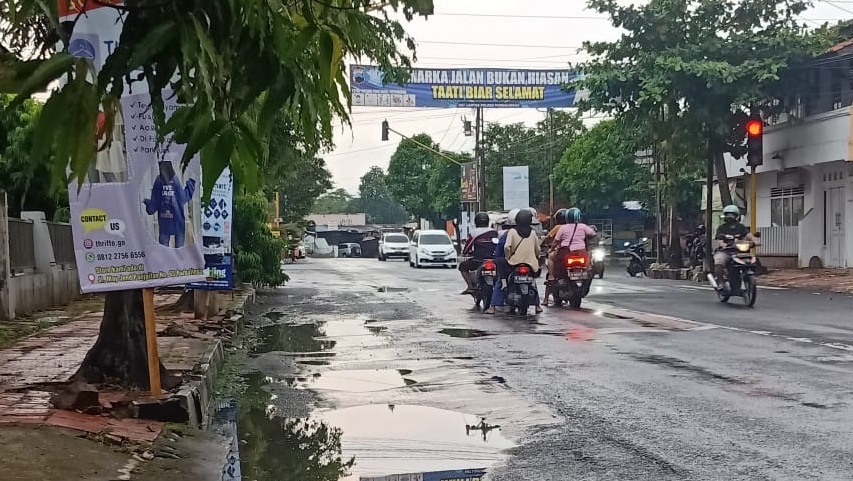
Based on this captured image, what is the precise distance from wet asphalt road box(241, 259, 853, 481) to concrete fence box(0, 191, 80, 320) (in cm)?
361

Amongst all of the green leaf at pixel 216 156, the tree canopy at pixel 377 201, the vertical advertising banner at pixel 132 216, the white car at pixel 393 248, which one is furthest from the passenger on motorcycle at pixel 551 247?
the tree canopy at pixel 377 201

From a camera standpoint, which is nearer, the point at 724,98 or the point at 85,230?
the point at 85,230

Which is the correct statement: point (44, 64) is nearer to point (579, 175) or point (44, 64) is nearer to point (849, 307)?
point (849, 307)

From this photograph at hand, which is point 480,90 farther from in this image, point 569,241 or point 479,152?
point 569,241

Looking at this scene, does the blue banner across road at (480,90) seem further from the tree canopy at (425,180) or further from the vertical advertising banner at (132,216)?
the vertical advertising banner at (132,216)

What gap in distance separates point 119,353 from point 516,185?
47226 mm

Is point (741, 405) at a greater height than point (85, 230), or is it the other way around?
point (85, 230)

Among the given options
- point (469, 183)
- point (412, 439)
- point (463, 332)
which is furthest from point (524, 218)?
point (469, 183)

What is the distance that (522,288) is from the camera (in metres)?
14.2

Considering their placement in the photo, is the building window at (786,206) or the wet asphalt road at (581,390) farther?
the building window at (786,206)

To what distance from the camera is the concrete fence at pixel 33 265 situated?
1239 cm

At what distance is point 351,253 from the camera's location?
76.4 m

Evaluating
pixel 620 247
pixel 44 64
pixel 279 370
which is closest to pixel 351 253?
pixel 620 247

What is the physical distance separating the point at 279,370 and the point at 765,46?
18694 mm
